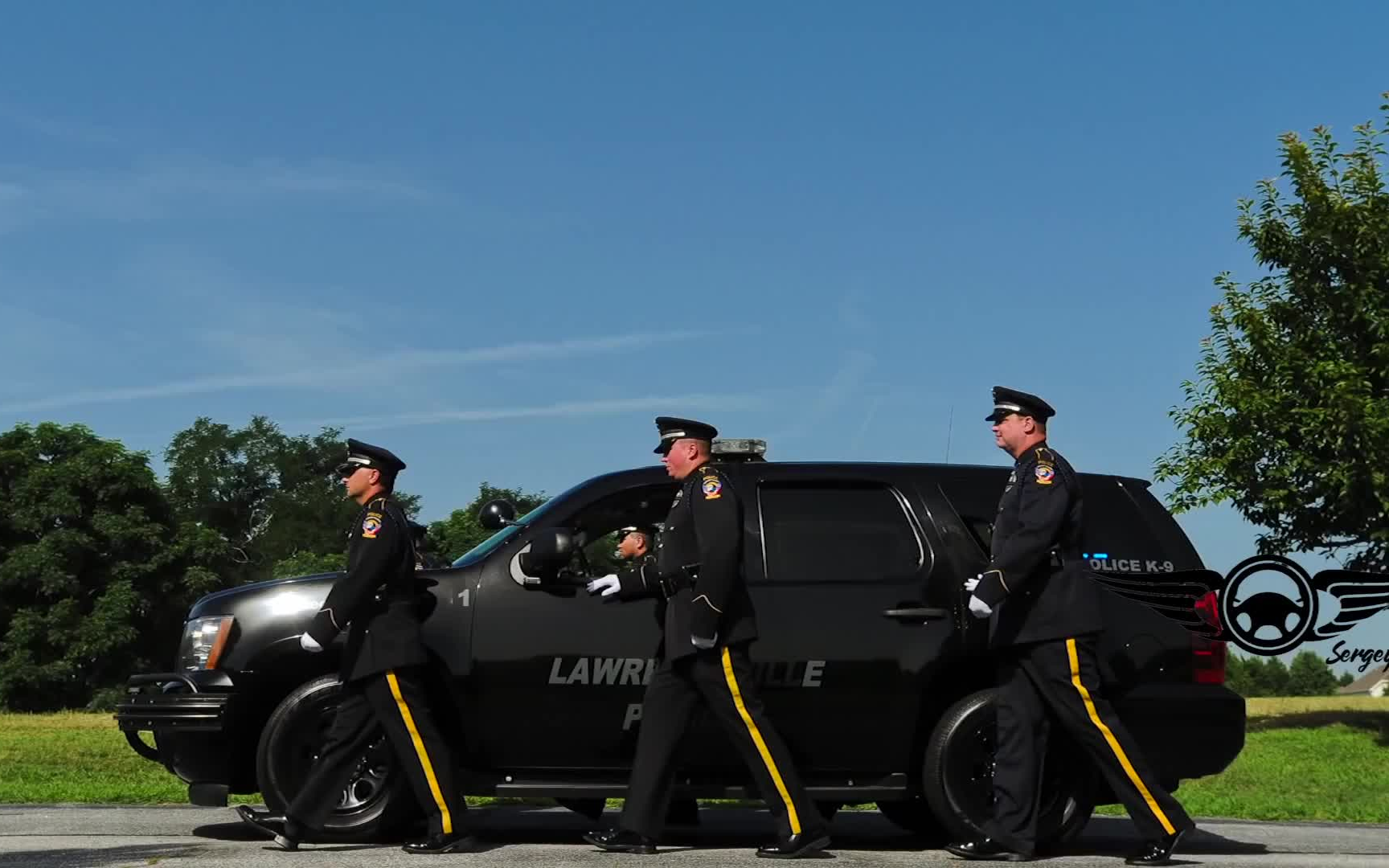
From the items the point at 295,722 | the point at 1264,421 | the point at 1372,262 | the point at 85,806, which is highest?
the point at 1372,262

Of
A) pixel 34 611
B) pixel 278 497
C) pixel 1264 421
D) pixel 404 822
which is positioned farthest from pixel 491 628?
pixel 278 497

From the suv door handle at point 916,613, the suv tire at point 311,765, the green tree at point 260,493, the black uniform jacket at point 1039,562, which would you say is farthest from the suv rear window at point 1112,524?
the green tree at point 260,493

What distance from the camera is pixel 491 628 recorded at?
8086 mm

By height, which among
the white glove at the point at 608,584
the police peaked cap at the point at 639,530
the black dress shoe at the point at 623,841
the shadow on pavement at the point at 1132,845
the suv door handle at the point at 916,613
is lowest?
the shadow on pavement at the point at 1132,845

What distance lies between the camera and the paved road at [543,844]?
7.41m

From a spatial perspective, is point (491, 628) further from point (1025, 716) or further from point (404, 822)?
point (1025, 716)

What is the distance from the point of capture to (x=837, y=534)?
837 centimetres

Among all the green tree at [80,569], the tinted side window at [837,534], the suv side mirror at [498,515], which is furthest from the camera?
the green tree at [80,569]

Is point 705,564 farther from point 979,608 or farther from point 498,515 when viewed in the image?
point 498,515

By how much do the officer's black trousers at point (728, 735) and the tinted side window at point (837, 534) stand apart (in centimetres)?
76

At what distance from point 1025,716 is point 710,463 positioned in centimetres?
180

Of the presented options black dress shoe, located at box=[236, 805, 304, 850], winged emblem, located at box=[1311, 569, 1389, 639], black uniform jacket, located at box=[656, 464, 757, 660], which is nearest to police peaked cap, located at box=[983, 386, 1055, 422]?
black uniform jacket, located at box=[656, 464, 757, 660]

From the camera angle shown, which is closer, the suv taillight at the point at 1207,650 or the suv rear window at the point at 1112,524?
the suv taillight at the point at 1207,650

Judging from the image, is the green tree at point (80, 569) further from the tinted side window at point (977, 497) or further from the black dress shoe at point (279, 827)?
the tinted side window at point (977, 497)
